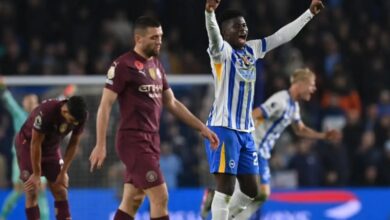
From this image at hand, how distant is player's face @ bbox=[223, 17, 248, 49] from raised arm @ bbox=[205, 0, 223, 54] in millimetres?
359

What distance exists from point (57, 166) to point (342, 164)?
25.1ft

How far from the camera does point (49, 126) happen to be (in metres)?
10.3

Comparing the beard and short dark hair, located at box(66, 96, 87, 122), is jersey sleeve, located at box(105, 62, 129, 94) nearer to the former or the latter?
the beard

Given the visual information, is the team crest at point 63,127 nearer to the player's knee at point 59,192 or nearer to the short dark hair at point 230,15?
the player's knee at point 59,192

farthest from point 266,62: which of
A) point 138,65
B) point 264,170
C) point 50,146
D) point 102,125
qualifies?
point 102,125

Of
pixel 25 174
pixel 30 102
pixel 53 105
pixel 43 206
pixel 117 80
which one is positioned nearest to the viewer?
pixel 117 80

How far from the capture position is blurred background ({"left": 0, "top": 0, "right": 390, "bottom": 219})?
15.5 m

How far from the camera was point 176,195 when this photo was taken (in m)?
15.2

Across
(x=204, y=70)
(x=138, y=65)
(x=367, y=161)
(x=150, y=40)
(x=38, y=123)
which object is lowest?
(x=367, y=161)

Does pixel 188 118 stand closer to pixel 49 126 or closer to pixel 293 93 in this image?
pixel 49 126

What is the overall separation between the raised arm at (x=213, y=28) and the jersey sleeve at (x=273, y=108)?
271cm

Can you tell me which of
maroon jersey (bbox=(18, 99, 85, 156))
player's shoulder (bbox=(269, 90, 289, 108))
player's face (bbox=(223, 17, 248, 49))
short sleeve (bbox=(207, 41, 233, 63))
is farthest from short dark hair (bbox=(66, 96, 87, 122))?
player's shoulder (bbox=(269, 90, 289, 108))

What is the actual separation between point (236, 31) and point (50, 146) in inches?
90.4

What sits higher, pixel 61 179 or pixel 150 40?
pixel 150 40
